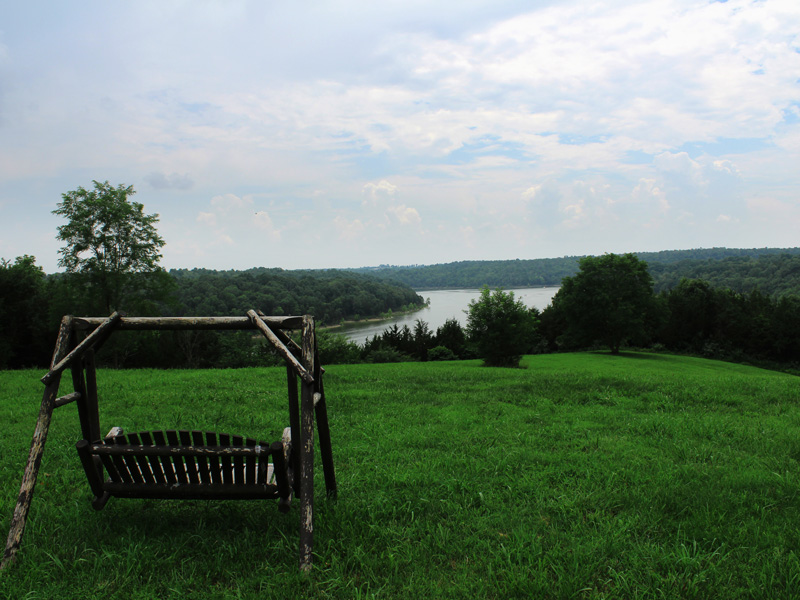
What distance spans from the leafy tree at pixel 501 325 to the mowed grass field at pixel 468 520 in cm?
2520

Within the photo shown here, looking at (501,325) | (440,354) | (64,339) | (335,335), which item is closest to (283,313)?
(335,335)

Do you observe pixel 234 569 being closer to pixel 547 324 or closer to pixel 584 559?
pixel 584 559

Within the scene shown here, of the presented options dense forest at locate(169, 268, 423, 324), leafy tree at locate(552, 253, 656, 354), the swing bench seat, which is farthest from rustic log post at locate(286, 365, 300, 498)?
leafy tree at locate(552, 253, 656, 354)

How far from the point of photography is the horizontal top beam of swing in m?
3.94

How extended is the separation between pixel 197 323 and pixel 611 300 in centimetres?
4207

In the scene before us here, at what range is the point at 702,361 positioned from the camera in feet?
136

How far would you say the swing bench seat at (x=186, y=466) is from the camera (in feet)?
11.4

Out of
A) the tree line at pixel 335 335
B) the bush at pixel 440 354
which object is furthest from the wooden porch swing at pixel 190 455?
the bush at pixel 440 354

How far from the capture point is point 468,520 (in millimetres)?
4012

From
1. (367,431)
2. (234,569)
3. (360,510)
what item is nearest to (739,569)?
(360,510)

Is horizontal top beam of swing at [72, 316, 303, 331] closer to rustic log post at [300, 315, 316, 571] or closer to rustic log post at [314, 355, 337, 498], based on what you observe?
rustic log post at [300, 315, 316, 571]

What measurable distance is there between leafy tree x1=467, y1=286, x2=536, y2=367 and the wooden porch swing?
29.6 metres

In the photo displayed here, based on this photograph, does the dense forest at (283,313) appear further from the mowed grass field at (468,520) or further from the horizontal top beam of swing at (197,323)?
the horizontal top beam of swing at (197,323)

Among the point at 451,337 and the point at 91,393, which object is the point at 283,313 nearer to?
the point at 451,337
